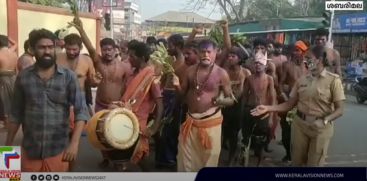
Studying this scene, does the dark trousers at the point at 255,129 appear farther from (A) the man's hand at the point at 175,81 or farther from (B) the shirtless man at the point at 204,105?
(A) the man's hand at the point at 175,81

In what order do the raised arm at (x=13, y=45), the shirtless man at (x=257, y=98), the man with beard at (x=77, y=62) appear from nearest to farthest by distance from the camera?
1. the raised arm at (x=13, y=45)
2. the man with beard at (x=77, y=62)
3. the shirtless man at (x=257, y=98)

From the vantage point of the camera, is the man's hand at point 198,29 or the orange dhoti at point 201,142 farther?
the orange dhoti at point 201,142

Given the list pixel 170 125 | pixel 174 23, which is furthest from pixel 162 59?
pixel 170 125

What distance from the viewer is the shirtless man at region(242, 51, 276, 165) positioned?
8.75ft

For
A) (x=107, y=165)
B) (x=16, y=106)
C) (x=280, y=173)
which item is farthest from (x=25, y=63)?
(x=280, y=173)

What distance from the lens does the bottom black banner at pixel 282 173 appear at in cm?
270

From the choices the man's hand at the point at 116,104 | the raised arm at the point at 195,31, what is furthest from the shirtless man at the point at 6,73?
the raised arm at the point at 195,31

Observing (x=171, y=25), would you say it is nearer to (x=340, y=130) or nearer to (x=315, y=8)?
(x=315, y=8)

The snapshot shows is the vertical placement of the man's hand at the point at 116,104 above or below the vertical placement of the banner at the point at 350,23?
below

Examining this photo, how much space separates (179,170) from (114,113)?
1.64 feet

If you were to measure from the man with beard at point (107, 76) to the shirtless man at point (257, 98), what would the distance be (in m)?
0.72

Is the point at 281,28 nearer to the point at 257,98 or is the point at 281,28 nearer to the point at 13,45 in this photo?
the point at 257,98

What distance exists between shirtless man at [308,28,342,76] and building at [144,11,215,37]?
58 cm

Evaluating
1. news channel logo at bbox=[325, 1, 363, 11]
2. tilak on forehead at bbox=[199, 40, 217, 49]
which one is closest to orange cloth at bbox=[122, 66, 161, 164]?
tilak on forehead at bbox=[199, 40, 217, 49]
